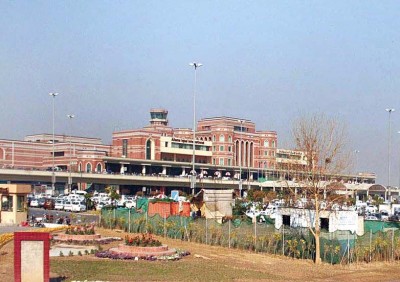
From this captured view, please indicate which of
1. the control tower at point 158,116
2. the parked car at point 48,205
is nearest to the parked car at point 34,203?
the parked car at point 48,205

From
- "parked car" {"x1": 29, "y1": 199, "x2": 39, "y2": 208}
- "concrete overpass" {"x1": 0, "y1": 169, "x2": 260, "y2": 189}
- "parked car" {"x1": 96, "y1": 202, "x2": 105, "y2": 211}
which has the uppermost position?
"concrete overpass" {"x1": 0, "y1": 169, "x2": 260, "y2": 189}

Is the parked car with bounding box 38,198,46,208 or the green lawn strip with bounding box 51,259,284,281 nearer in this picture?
the green lawn strip with bounding box 51,259,284,281

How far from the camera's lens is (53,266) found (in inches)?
864

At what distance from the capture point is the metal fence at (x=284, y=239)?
1060 inches

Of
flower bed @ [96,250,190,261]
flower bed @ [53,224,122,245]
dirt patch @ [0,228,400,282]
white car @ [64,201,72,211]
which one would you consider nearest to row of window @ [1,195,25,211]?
flower bed @ [53,224,122,245]

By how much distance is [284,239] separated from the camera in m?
28.9

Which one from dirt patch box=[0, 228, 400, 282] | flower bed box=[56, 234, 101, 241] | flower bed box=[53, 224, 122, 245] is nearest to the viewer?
dirt patch box=[0, 228, 400, 282]

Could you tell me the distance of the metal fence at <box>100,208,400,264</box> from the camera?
88.3 ft

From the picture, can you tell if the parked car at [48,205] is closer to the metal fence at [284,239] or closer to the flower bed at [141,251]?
the metal fence at [284,239]

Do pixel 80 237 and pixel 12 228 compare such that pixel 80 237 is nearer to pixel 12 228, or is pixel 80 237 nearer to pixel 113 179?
pixel 12 228

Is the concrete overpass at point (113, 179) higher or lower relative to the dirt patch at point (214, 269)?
higher

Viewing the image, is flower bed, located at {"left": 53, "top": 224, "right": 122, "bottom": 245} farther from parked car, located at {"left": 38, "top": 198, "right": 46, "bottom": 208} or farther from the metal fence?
parked car, located at {"left": 38, "top": 198, "right": 46, "bottom": 208}

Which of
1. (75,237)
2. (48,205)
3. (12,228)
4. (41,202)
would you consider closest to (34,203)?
(41,202)

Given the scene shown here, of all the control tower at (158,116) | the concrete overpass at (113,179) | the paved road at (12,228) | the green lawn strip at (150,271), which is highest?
the control tower at (158,116)
